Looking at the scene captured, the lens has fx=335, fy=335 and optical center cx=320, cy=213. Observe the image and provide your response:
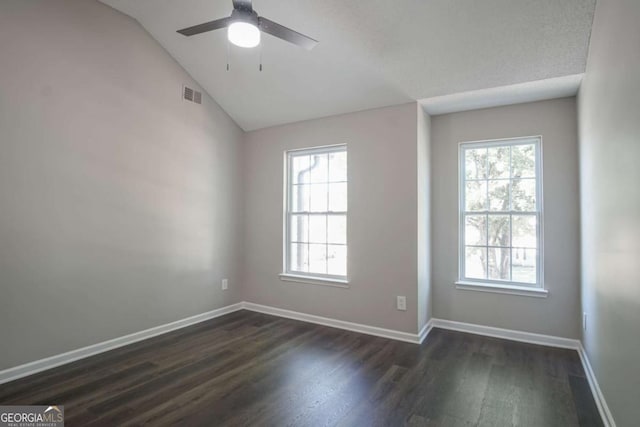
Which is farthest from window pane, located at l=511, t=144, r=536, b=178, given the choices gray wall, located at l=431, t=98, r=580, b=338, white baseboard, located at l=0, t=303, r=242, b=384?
Result: white baseboard, located at l=0, t=303, r=242, b=384

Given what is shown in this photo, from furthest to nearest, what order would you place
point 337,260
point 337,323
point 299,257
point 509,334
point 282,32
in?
point 299,257 < point 337,260 < point 337,323 < point 509,334 < point 282,32

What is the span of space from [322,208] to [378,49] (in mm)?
1976

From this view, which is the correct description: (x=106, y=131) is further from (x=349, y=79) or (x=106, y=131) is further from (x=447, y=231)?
(x=447, y=231)

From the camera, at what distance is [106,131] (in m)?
3.21

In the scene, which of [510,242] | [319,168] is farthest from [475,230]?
[319,168]

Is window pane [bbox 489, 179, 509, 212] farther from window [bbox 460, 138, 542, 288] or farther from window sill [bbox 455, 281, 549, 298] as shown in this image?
window sill [bbox 455, 281, 549, 298]

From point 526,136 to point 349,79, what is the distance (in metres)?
1.96

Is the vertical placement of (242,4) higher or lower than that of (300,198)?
higher

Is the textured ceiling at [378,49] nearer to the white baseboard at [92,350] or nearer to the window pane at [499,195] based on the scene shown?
the window pane at [499,195]

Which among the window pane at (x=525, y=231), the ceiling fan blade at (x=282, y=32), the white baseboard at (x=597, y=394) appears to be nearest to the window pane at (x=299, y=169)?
the ceiling fan blade at (x=282, y=32)

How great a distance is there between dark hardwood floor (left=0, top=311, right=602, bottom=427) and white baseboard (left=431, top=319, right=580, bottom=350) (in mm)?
118

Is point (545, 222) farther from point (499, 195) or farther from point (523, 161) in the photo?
point (523, 161)

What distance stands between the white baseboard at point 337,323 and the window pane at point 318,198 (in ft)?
4.43

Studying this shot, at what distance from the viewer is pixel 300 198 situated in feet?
14.8
